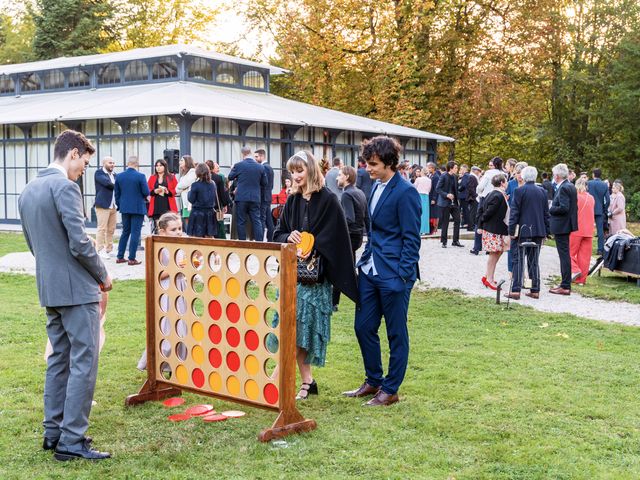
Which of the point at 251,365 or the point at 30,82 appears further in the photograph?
the point at 30,82

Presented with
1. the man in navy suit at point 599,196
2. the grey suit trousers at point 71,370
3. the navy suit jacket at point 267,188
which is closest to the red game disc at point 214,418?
the grey suit trousers at point 71,370

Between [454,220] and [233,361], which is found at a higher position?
[454,220]

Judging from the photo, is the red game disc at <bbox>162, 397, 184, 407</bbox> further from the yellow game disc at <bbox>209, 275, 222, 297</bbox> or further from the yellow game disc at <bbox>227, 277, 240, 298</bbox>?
the yellow game disc at <bbox>227, 277, 240, 298</bbox>

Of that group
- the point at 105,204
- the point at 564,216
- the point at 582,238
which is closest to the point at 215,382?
the point at 564,216

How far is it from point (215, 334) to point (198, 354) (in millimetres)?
267

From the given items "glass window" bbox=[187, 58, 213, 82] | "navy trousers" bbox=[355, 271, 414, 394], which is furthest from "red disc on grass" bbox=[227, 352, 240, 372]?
"glass window" bbox=[187, 58, 213, 82]

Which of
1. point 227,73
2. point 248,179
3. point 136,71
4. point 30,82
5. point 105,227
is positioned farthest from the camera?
point 30,82

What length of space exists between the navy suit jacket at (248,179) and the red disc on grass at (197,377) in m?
9.61

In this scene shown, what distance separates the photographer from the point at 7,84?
33.8 meters

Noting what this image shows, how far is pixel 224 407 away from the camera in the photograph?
644 cm

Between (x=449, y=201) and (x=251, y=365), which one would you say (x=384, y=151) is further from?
(x=449, y=201)

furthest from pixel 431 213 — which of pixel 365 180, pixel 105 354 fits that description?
pixel 105 354

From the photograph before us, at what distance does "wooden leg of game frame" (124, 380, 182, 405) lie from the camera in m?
6.41

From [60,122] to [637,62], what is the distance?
942 inches
